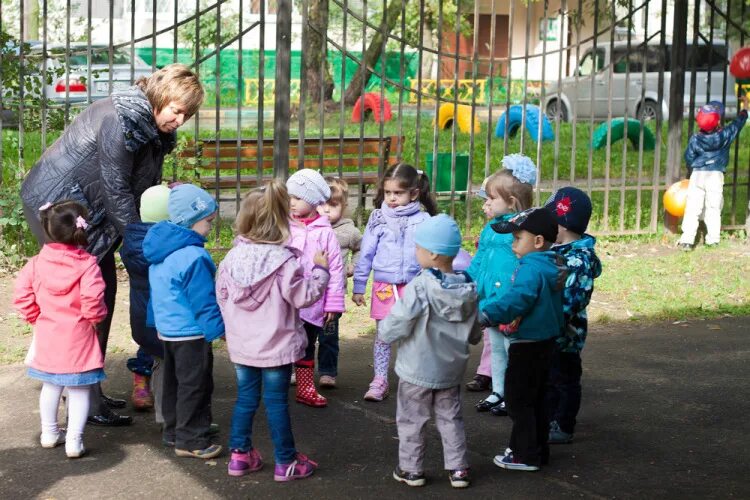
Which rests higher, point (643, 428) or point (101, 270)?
point (101, 270)

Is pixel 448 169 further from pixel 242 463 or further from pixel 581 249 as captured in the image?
pixel 242 463

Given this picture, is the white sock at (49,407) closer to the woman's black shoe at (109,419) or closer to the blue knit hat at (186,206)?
the woman's black shoe at (109,419)

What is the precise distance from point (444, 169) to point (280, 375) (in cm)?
699

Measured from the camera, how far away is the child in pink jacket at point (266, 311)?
4.59 m

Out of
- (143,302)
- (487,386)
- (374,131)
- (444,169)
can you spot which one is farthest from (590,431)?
(374,131)

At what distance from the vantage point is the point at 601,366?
22.0 ft

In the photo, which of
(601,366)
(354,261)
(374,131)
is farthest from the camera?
(374,131)

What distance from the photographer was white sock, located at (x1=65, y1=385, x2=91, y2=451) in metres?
4.89

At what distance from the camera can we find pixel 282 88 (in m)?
8.39

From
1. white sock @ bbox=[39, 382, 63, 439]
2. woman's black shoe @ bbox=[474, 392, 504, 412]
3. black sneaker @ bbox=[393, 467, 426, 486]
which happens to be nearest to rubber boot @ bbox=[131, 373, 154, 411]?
white sock @ bbox=[39, 382, 63, 439]

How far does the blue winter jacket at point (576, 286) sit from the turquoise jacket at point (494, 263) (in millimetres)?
330

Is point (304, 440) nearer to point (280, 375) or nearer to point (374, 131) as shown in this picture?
point (280, 375)

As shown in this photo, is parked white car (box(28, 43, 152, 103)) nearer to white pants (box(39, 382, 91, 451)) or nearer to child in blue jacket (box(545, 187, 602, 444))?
white pants (box(39, 382, 91, 451))

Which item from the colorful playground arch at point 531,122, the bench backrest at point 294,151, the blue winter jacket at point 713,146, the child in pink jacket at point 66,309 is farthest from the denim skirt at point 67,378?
the colorful playground arch at point 531,122
